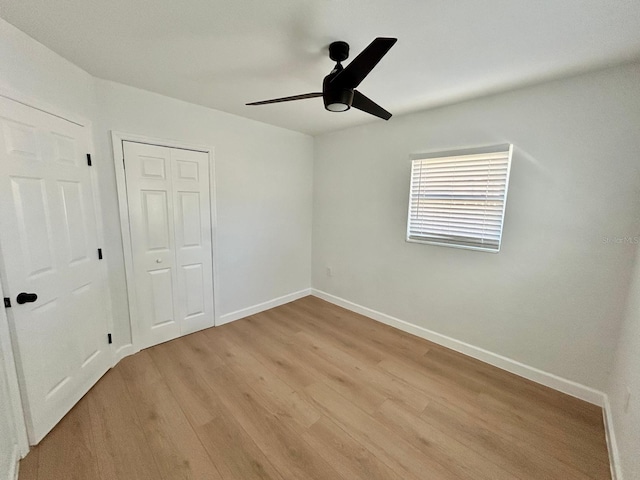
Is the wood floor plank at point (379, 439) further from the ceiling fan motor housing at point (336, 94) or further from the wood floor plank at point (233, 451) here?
the ceiling fan motor housing at point (336, 94)

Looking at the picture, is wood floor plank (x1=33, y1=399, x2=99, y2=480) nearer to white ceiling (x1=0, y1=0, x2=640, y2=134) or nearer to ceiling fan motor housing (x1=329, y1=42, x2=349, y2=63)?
white ceiling (x1=0, y1=0, x2=640, y2=134)

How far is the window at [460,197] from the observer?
2.28m

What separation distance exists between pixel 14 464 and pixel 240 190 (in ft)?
8.70

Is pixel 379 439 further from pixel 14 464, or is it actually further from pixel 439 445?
pixel 14 464

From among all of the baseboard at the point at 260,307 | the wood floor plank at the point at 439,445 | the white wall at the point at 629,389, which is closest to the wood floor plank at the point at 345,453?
the wood floor plank at the point at 439,445

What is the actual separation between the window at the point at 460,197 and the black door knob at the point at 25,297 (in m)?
3.12

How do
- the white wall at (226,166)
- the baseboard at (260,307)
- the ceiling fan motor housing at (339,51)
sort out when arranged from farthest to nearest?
the baseboard at (260,307)
the white wall at (226,166)
the ceiling fan motor housing at (339,51)

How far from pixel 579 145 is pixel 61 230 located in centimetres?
385

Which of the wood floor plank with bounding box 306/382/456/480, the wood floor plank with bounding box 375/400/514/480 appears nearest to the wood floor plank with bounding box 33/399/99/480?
the wood floor plank with bounding box 306/382/456/480

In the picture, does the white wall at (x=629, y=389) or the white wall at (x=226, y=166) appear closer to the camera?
the white wall at (x=629, y=389)

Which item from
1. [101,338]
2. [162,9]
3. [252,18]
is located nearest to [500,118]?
[252,18]

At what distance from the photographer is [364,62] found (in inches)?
50.1

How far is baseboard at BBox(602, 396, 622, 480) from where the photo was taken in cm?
142

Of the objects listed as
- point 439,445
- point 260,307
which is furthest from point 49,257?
point 439,445
